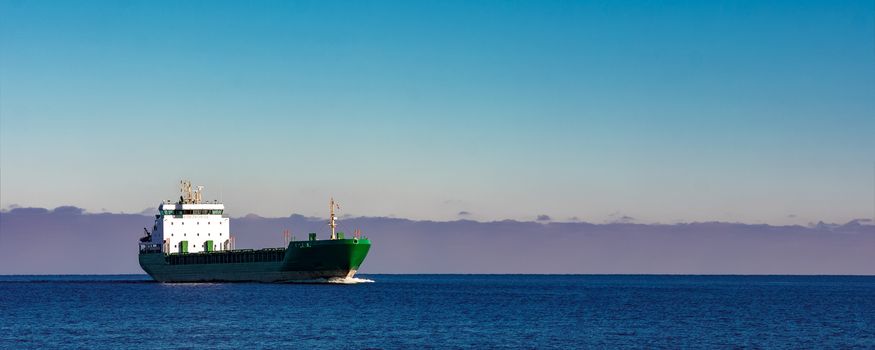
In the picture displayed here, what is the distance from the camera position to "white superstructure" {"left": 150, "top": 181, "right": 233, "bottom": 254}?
479ft

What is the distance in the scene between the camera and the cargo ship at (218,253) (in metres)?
128

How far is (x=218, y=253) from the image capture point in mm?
140875

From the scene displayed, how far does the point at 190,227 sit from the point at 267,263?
57.1 ft

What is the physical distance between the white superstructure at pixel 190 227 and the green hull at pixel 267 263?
2.12m

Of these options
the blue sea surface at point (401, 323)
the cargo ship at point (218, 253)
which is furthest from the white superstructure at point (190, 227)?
the blue sea surface at point (401, 323)

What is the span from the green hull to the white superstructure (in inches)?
83.3

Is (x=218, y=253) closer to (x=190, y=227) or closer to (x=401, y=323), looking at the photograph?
(x=190, y=227)

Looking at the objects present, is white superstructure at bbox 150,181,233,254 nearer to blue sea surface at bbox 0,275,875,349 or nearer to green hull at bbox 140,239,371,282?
green hull at bbox 140,239,371,282

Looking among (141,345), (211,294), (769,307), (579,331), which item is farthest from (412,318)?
(769,307)

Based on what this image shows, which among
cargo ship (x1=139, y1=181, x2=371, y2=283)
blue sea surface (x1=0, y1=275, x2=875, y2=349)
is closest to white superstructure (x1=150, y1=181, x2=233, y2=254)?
cargo ship (x1=139, y1=181, x2=371, y2=283)

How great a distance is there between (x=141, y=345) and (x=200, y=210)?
87.1 m

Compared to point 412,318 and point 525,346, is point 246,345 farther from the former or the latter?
point 412,318

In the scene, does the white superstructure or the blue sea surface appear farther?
Result: the white superstructure

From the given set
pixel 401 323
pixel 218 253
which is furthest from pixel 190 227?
pixel 401 323
